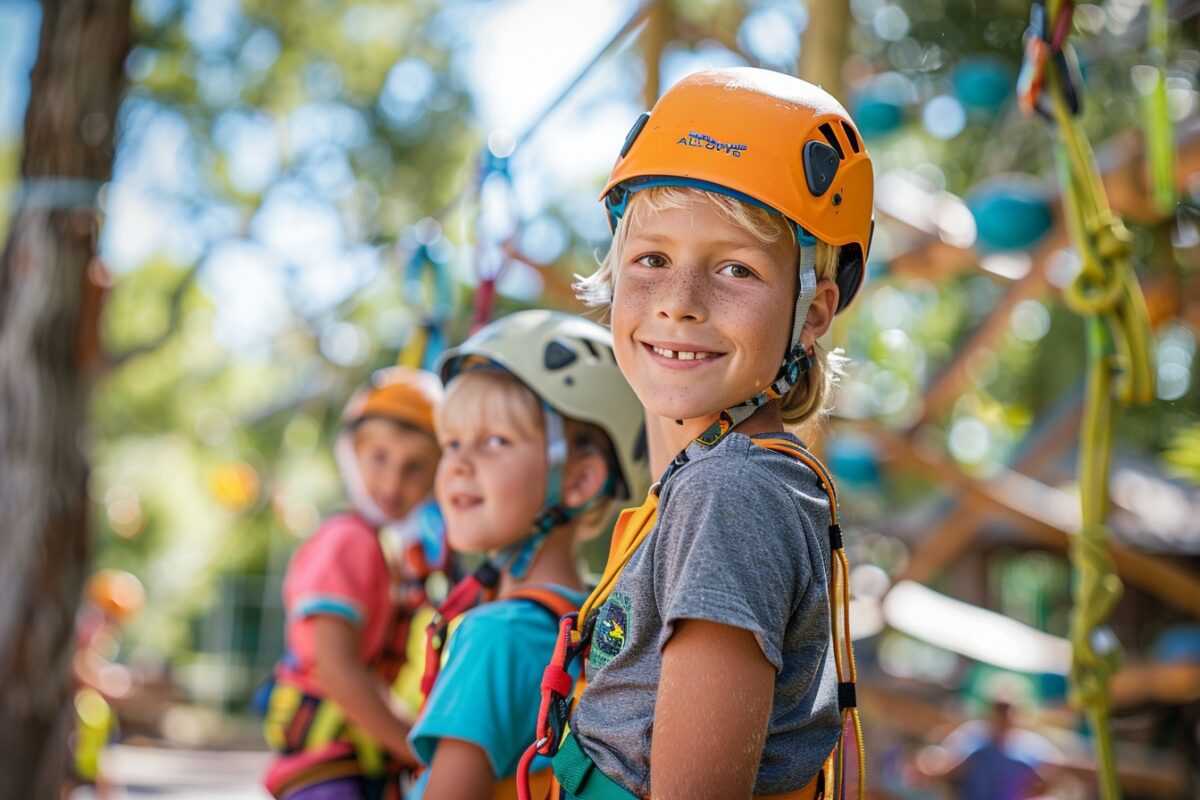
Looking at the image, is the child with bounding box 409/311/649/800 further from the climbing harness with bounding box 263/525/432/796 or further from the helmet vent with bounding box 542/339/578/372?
the climbing harness with bounding box 263/525/432/796

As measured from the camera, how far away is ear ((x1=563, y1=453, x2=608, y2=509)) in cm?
247

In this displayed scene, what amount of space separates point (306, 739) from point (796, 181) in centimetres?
229

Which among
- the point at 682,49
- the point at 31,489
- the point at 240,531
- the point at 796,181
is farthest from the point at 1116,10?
the point at 240,531

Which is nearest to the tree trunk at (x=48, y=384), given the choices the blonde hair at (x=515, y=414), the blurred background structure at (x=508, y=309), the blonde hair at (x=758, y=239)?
the blurred background structure at (x=508, y=309)

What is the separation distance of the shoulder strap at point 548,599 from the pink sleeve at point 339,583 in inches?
40.3

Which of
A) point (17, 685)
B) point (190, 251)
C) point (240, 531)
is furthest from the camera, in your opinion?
point (240, 531)

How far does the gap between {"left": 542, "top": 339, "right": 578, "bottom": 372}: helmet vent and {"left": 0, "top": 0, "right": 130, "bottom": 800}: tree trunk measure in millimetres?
4237

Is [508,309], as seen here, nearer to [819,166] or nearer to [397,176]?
[397,176]

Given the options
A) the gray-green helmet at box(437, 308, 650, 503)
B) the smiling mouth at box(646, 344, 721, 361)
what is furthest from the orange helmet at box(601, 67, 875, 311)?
the gray-green helmet at box(437, 308, 650, 503)

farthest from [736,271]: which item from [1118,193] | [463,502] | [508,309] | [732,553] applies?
[508,309]

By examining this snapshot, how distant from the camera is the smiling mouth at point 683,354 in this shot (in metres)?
1.66

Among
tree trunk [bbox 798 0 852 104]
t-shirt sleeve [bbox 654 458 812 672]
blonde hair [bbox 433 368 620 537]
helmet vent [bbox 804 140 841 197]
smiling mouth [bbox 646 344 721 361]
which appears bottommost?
blonde hair [bbox 433 368 620 537]

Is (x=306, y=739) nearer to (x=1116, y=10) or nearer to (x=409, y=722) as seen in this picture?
(x=409, y=722)

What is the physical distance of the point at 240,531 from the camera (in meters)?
23.8
